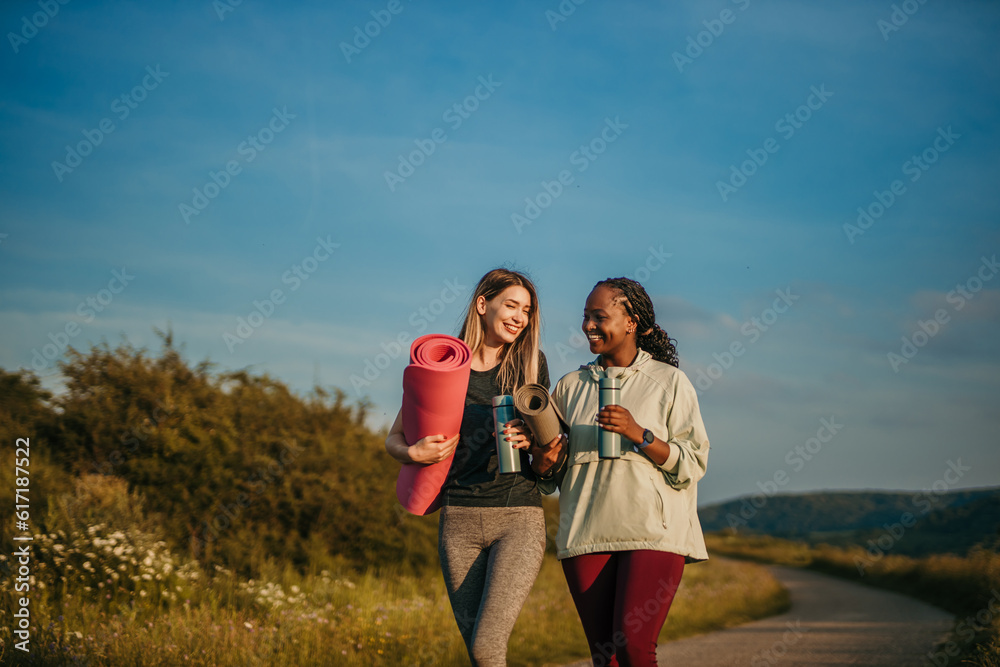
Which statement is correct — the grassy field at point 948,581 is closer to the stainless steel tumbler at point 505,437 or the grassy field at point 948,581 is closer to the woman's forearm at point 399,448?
the stainless steel tumbler at point 505,437

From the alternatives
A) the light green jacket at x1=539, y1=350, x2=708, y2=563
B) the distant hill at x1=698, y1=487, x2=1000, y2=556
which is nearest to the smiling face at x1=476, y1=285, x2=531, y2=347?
the light green jacket at x1=539, y1=350, x2=708, y2=563

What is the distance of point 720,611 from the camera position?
13.0m

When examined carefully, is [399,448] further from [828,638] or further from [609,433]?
[828,638]

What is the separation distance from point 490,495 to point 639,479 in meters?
0.67

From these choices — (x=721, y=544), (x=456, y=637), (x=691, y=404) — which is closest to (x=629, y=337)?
(x=691, y=404)

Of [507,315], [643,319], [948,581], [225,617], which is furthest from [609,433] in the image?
[948,581]

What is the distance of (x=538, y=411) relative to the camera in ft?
11.1

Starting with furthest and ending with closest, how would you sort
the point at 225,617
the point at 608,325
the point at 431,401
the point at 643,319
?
the point at 225,617 → the point at 643,319 → the point at 608,325 → the point at 431,401

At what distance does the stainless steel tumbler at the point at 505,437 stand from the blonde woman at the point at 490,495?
33mm

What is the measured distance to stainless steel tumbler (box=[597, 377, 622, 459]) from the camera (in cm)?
331

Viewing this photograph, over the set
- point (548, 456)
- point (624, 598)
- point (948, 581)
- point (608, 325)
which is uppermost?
point (608, 325)

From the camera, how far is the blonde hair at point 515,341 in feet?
12.7

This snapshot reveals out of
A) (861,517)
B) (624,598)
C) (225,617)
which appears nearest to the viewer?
(624,598)

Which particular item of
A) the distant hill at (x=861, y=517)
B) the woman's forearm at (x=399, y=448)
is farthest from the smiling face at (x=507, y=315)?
the distant hill at (x=861, y=517)
